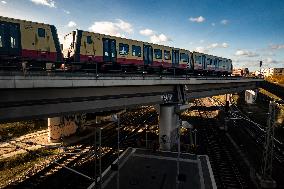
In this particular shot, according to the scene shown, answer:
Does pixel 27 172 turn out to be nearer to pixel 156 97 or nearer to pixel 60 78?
pixel 60 78

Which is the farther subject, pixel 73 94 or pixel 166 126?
pixel 166 126

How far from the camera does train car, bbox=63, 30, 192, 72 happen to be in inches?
1065

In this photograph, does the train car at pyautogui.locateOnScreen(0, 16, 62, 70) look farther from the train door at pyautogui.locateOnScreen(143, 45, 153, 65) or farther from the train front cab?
the train front cab

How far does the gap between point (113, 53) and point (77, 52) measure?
5003 mm

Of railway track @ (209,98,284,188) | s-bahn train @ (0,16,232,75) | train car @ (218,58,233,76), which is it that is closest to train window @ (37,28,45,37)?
s-bahn train @ (0,16,232,75)

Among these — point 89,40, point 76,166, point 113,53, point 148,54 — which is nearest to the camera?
point 76,166

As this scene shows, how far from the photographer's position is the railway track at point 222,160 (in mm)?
24172

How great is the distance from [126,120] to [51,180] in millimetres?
31672

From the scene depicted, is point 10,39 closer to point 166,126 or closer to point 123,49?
point 123,49

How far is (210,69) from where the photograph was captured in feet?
176

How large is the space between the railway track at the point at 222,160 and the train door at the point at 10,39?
2190cm

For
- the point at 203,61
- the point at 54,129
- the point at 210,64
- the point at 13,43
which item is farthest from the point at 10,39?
the point at 210,64

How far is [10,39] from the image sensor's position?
21.5m

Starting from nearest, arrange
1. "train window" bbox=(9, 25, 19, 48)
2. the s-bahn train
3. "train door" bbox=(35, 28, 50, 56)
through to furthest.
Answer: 1. "train window" bbox=(9, 25, 19, 48)
2. the s-bahn train
3. "train door" bbox=(35, 28, 50, 56)
